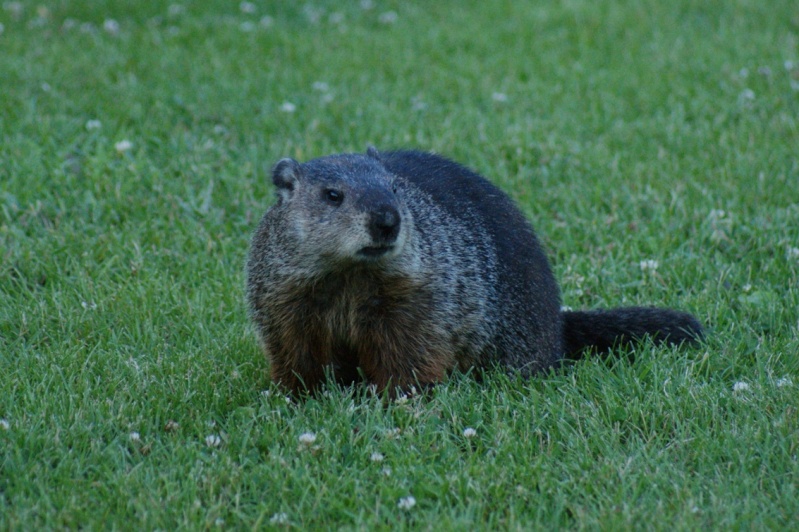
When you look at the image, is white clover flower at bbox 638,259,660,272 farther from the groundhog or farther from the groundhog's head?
the groundhog's head

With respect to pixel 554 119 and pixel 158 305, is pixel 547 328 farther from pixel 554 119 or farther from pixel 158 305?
pixel 554 119

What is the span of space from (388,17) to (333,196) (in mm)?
5726

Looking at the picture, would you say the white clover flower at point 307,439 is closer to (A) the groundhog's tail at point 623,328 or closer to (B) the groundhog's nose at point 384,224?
(B) the groundhog's nose at point 384,224

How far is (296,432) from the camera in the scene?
11.4 ft

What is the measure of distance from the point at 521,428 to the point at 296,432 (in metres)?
0.80

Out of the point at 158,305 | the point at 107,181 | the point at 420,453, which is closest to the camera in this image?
the point at 420,453

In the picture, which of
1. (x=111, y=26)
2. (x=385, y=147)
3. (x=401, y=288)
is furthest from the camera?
(x=111, y=26)

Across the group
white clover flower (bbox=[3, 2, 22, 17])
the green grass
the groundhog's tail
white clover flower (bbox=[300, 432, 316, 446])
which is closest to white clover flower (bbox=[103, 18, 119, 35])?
the green grass

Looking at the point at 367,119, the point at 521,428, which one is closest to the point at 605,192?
the point at 367,119

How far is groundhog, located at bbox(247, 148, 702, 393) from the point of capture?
147 inches

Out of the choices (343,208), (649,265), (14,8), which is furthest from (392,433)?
(14,8)

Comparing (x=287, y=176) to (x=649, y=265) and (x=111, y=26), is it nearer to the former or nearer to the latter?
(x=649, y=265)

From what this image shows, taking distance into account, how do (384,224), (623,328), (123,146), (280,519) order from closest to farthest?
(280,519) → (384,224) → (623,328) → (123,146)

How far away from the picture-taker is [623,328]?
4.15 meters
